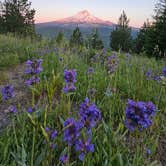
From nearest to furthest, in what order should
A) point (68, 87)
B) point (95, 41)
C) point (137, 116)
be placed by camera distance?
point (137, 116) → point (68, 87) → point (95, 41)

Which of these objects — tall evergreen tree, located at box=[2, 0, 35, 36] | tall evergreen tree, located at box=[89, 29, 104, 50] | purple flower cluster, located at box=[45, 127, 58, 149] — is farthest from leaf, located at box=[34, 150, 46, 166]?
tall evergreen tree, located at box=[2, 0, 35, 36]

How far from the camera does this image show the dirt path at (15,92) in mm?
2850

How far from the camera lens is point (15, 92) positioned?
3.65m

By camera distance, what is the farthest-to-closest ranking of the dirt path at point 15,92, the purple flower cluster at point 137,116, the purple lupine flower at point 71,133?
the dirt path at point 15,92 → the purple flower cluster at point 137,116 → the purple lupine flower at point 71,133

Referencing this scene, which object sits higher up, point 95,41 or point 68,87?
point 68,87

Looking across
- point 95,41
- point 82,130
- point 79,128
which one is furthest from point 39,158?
point 95,41

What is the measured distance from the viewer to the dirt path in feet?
9.35

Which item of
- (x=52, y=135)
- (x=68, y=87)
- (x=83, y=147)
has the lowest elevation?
(x=52, y=135)

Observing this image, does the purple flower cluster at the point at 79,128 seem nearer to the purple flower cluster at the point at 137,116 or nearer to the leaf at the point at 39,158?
the purple flower cluster at the point at 137,116

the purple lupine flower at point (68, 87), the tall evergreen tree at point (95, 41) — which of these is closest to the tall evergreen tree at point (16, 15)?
the tall evergreen tree at point (95, 41)

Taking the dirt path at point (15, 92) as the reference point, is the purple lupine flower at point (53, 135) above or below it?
above

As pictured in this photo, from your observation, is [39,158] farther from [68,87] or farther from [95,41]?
[95,41]

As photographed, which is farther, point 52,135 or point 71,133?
point 52,135

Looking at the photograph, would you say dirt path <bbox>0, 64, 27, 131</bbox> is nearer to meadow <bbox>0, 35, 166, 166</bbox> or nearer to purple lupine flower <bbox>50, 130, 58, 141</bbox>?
meadow <bbox>0, 35, 166, 166</bbox>
